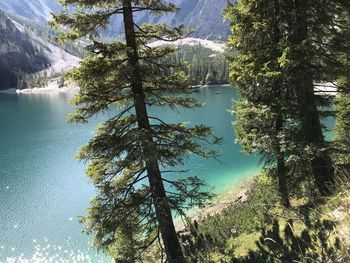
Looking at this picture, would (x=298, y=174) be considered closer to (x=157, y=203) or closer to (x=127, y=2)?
(x=157, y=203)

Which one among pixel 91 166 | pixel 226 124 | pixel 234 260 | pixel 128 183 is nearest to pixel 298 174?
pixel 234 260

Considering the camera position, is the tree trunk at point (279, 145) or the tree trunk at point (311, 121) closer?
the tree trunk at point (311, 121)

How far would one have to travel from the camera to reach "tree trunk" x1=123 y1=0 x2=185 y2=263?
10.9m

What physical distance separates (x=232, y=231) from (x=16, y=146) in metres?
53.8

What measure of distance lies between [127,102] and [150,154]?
2.30 meters

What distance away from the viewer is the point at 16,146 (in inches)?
2403

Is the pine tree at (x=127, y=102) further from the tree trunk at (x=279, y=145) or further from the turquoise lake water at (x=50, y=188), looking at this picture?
the tree trunk at (x=279, y=145)

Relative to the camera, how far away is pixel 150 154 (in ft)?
35.0

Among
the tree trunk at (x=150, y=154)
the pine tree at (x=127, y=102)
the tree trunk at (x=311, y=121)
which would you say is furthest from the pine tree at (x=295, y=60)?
the tree trunk at (x=150, y=154)

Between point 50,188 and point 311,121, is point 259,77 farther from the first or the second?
point 50,188

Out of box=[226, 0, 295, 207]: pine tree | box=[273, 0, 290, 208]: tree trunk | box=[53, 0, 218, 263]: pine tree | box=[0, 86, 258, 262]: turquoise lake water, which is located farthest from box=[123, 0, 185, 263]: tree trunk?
box=[273, 0, 290, 208]: tree trunk

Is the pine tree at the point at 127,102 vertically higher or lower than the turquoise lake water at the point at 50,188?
higher

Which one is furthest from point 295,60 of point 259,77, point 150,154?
point 150,154

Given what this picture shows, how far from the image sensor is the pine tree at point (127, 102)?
10734 mm
